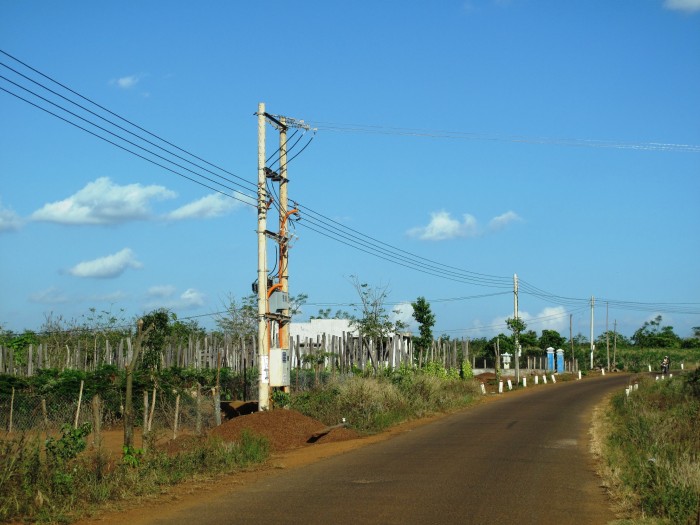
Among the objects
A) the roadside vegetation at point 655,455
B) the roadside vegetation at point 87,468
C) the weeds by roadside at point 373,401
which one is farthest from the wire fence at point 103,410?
the roadside vegetation at point 655,455

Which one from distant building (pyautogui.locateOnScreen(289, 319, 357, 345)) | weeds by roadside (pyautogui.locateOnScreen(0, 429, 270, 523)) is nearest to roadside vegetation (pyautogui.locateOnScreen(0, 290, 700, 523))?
weeds by roadside (pyautogui.locateOnScreen(0, 429, 270, 523))

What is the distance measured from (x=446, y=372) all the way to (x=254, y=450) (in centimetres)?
2726

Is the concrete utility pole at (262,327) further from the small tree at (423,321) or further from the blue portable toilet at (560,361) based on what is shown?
the blue portable toilet at (560,361)

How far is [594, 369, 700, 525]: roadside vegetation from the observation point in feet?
37.4

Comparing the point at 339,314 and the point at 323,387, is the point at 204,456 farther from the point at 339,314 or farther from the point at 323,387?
the point at 339,314

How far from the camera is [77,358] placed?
32406 mm

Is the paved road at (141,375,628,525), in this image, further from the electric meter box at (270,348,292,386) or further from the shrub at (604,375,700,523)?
the electric meter box at (270,348,292,386)

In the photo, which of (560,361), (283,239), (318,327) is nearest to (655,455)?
(283,239)

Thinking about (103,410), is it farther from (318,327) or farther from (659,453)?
(318,327)

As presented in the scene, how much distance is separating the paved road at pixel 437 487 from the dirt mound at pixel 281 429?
1.76 metres

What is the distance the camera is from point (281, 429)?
832 inches

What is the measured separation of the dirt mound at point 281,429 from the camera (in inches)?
798

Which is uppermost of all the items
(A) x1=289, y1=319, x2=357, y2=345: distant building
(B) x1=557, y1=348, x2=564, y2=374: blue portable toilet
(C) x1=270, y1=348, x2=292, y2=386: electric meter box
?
(A) x1=289, y1=319, x2=357, y2=345: distant building

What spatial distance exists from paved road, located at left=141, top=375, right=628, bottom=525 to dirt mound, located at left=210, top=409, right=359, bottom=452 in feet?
5.78
